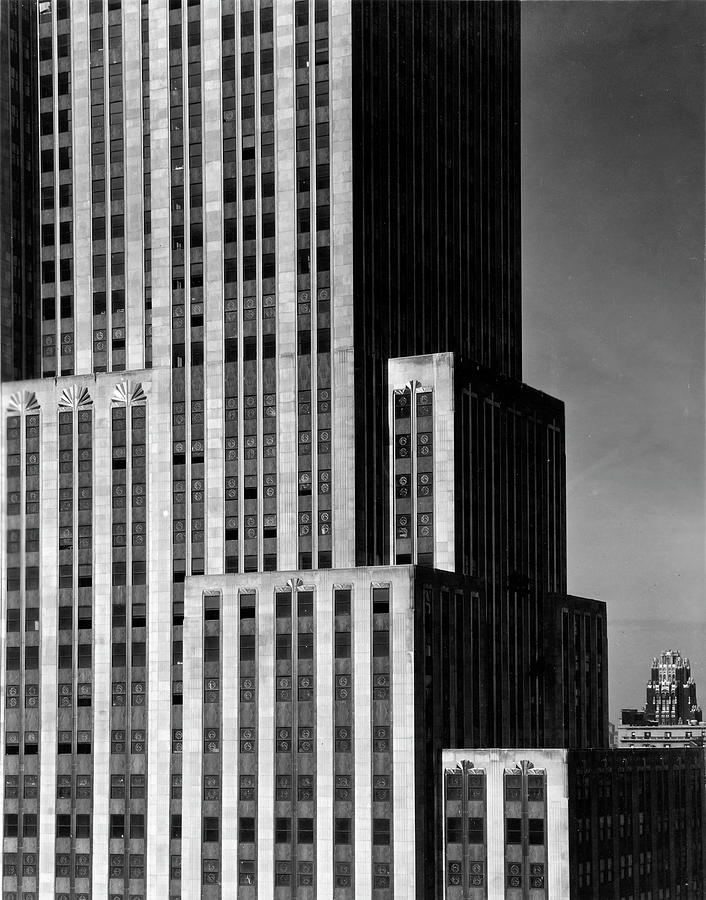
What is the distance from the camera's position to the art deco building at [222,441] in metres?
165

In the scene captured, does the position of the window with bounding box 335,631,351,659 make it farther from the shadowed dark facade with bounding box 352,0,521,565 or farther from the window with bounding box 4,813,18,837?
the window with bounding box 4,813,18,837

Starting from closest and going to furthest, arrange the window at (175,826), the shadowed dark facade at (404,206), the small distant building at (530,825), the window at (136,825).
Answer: the small distant building at (530,825), the window at (175,826), the window at (136,825), the shadowed dark facade at (404,206)

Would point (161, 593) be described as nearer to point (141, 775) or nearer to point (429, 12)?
point (141, 775)

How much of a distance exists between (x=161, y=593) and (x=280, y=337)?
28451mm

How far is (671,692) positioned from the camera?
186m

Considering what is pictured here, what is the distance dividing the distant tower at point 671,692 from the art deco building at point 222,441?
15.2 metres

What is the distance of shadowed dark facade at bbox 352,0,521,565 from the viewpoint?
174625 mm

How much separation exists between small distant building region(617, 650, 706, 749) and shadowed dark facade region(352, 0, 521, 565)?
108ft

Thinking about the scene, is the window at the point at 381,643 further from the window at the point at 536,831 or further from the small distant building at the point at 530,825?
the window at the point at 536,831

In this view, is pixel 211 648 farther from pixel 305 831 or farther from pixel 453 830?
pixel 453 830

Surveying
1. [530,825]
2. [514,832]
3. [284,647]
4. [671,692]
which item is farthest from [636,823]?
[284,647]

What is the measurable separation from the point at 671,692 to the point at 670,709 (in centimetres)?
281

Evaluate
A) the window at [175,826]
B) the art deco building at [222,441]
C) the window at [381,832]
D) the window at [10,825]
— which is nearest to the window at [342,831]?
the window at [381,832]

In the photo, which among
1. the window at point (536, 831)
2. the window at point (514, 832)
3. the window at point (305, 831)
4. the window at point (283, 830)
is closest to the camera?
the window at point (536, 831)
